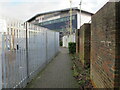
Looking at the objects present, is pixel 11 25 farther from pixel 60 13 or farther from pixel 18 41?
pixel 60 13

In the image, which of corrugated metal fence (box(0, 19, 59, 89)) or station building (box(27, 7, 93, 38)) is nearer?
corrugated metal fence (box(0, 19, 59, 89))

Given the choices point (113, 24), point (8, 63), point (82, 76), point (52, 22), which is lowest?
point (82, 76)

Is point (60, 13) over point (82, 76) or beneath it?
over

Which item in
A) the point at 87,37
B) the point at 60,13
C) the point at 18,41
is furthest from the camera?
the point at 60,13

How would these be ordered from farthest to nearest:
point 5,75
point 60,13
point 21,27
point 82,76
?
point 60,13 → point 82,76 → point 21,27 → point 5,75

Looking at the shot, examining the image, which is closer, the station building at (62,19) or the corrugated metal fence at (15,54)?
the corrugated metal fence at (15,54)

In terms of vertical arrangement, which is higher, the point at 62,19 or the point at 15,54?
the point at 62,19

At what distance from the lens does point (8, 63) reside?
4.09 metres

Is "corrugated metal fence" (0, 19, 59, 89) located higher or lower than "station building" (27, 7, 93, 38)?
lower

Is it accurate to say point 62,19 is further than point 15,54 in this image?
Yes

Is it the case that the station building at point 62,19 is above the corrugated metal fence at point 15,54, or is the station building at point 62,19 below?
above

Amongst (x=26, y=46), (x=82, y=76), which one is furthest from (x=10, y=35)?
(x=82, y=76)

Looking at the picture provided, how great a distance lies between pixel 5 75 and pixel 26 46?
1994 mm

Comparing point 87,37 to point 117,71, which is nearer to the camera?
point 117,71
